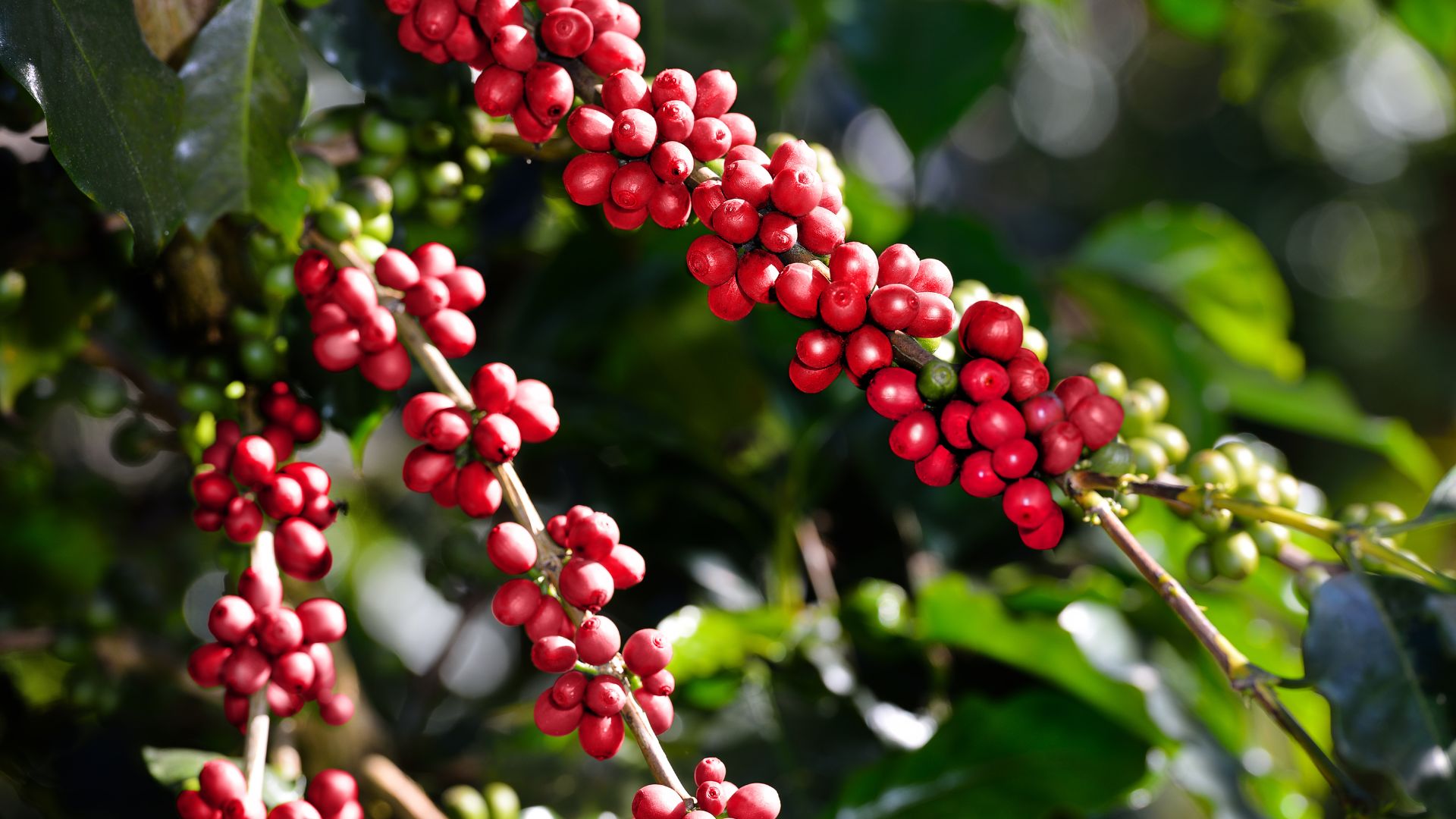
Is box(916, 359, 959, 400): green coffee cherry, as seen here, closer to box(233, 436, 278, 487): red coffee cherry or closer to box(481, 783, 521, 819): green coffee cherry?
box(233, 436, 278, 487): red coffee cherry

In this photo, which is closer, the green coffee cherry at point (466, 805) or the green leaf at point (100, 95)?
the green leaf at point (100, 95)

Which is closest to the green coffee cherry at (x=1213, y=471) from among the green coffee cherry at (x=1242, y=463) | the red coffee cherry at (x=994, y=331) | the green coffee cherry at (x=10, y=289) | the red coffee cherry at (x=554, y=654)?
A: the green coffee cherry at (x=1242, y=463)

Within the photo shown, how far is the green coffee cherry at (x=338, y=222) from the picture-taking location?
320mm

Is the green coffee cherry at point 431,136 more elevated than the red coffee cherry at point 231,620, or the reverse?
the green coffee cherry at point 431,136

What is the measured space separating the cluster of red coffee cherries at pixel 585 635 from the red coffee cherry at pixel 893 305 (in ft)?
0.28

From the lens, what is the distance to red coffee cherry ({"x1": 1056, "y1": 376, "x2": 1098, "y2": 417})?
0.89ft

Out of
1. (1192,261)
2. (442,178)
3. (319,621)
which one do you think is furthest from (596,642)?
(1192,261)

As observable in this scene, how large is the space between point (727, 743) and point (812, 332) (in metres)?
0.31

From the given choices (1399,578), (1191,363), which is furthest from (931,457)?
(1191,363)

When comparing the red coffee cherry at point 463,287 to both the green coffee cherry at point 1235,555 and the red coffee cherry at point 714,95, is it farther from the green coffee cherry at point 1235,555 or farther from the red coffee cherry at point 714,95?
the green coffee cherry at point 1235,555

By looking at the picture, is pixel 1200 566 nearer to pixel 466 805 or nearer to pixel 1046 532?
pixel 1046 532

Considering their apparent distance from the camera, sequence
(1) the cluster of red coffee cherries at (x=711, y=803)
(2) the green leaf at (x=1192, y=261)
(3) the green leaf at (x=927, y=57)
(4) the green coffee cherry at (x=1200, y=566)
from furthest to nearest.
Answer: (2) the green leaf at (x=1192, y=261) → (3) the green leaf at (x=927, y=57) → (4) the green coffee cherry at (x=1200, y=566) → (1) the cluster of red coffee cherries at (x=711, y=803)

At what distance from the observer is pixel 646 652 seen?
26 cm

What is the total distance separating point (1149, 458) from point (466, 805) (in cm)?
32
